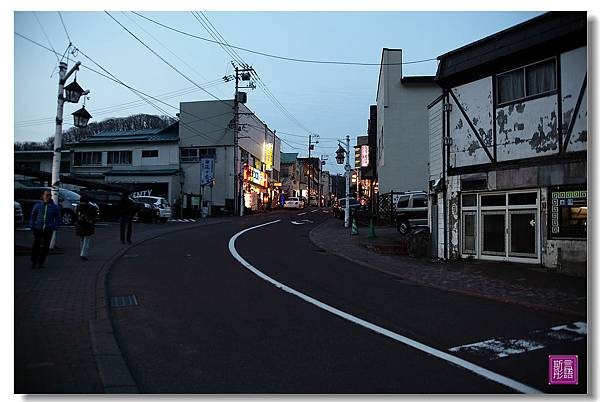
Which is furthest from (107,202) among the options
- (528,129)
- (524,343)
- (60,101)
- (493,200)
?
(524,343)

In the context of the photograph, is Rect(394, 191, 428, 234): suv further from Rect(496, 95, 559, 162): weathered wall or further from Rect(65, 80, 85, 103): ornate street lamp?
Rect(65, 80, 85, 103): ornate street lamp

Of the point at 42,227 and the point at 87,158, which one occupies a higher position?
the point at 87,158

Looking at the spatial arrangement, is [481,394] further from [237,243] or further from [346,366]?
[237,243]

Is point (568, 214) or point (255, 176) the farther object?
point (255, 176)

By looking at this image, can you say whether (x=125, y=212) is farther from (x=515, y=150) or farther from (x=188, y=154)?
(x=188, y=154)

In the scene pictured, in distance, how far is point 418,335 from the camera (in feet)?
20.0

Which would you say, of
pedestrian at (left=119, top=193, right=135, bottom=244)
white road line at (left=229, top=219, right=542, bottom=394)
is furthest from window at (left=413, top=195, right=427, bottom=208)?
white road line at (left=229, top=219, right=542, bottom=394)

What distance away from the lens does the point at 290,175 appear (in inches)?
3322

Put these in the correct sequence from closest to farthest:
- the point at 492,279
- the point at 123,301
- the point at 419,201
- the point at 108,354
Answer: the point at 108,354 < the point at 123,301 < the point at 492,279 < the point at 419,201

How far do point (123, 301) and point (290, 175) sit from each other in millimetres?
76843

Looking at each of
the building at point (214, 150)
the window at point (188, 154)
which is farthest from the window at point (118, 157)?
the building at point (214, 150)

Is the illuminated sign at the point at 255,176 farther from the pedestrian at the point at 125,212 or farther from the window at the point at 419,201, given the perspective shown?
the pedestrian at the point at 125,212

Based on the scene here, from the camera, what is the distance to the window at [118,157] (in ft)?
154

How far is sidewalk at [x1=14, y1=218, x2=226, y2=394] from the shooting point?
14.2 ft
